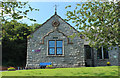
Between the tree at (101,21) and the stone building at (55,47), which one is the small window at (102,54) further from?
the tree at (101,21)

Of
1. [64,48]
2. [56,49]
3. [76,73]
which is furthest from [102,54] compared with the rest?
[76,73]

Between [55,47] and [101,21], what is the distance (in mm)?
7824

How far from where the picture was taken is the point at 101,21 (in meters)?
13.2

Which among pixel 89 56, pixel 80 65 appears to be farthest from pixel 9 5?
pixel 89 56

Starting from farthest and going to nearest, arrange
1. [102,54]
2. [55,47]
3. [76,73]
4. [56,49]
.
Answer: [102,54]
[56,49]
[55,47]
[76,73]

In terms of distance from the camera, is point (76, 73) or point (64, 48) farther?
point (64, 48)

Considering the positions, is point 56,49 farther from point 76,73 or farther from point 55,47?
point 76,73

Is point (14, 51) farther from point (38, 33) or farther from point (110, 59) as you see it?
point (110, 59)

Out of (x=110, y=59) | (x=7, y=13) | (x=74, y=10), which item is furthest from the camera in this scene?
(x=110, y=59)

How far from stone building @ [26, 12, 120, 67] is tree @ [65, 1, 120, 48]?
17.3 ft

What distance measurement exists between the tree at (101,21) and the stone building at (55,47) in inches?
207

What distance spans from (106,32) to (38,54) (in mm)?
9961

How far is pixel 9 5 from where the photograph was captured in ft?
36.4

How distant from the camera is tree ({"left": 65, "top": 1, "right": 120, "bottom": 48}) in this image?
12297 millimetres
